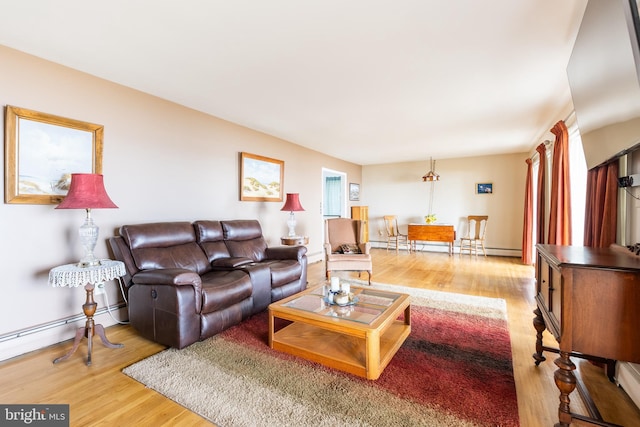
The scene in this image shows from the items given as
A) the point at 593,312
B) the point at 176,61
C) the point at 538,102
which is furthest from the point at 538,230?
the point at 176,61

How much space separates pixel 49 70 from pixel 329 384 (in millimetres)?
3280

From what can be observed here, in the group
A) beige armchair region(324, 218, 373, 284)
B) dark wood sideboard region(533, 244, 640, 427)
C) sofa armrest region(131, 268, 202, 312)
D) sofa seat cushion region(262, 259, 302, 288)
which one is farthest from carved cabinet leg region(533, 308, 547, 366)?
sofa armrest region(131, 268, 202, 312)

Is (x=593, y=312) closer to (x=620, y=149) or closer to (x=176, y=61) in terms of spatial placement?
(x=620, y=149)

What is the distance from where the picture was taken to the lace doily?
1994mm

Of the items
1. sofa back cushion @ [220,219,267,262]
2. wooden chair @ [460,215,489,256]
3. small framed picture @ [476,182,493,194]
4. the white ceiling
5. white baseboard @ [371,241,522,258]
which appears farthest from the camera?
small framed picture @ [476,182,493,194]

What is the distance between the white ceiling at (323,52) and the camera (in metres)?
→ 1.77

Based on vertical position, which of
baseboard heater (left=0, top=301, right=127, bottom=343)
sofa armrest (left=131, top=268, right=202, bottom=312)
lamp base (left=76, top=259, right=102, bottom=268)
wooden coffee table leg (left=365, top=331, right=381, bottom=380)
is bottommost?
baseboard heater (left=0, top=301, right=127, bottom=343)

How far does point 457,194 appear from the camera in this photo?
6.95 meters

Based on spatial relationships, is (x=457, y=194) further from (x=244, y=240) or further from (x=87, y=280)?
(x=87, y=280)

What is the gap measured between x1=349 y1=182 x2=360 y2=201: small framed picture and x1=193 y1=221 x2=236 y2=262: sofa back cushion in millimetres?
4597

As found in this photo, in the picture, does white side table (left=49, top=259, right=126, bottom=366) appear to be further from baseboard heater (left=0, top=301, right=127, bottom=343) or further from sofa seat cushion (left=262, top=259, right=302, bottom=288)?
sofa seat cushion (left=262, top=259, right=302, bottom=288)

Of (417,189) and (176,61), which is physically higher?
(176,61)

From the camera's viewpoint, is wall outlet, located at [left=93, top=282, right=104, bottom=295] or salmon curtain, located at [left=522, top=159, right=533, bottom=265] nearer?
wall outlet, located at [left=93, top=282, right=104, bottom=295]

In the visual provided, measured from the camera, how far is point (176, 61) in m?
2.39
